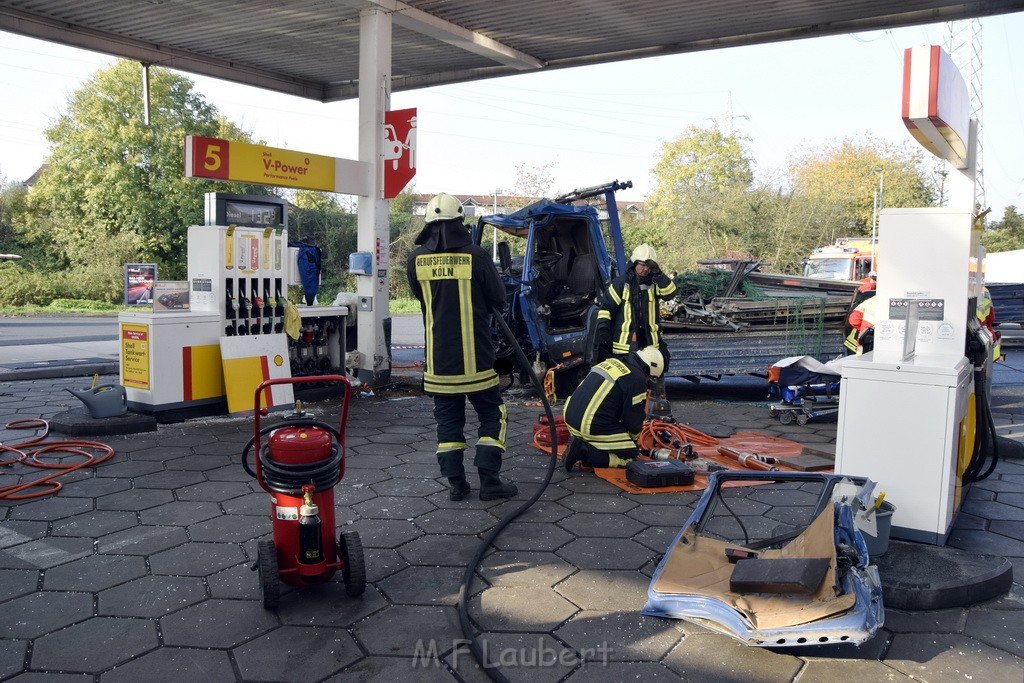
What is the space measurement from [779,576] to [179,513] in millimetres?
3514

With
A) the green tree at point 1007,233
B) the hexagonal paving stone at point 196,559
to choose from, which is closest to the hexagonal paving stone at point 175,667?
the hexagonal paving stone at point 196,559

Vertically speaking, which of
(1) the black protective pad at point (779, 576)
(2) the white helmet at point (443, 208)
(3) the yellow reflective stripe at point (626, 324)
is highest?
(2) the white helmet at point (443, 208)

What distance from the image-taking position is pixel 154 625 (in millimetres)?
3248

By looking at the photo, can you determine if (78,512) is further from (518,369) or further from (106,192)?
(106,192)

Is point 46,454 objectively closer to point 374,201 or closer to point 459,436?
point 459,436

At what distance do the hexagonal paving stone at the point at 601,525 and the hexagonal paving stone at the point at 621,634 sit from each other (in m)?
1.02

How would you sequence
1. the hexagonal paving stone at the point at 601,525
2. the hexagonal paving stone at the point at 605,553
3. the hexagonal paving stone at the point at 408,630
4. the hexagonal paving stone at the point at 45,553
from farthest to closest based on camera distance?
the hexagonal paving stone at the point at 601,525 < the hexagonal paving stone at the point at 605,553 < the hexagonal paving stone at the point at 45,553 < the hexagonal paving stone at the point at 408,630

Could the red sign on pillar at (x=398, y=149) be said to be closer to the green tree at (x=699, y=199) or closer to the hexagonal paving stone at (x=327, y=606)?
the hexagonal paving stone at (x=327, y=606)

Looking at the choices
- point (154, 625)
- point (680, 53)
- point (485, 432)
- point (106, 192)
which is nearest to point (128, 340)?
point (485, 432)

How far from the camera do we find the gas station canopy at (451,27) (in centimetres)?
889

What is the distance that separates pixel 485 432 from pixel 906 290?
109 inches

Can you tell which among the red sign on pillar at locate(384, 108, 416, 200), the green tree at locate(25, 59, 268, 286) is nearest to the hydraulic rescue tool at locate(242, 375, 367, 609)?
the red sign on pillar at locate(384, 108, 416, 200)

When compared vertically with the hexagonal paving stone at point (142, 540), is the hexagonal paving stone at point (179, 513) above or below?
above

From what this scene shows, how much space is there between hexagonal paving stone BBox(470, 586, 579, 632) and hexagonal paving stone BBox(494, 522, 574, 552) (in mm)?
549
